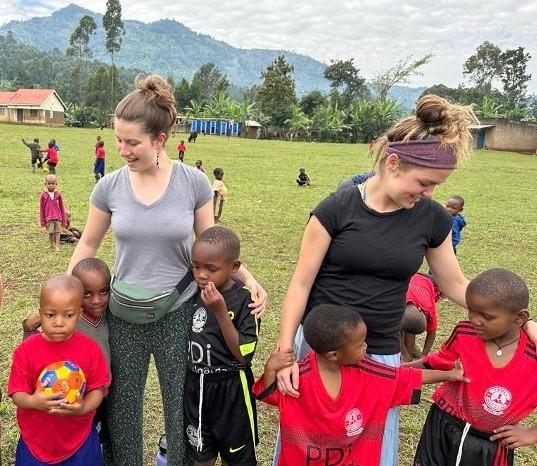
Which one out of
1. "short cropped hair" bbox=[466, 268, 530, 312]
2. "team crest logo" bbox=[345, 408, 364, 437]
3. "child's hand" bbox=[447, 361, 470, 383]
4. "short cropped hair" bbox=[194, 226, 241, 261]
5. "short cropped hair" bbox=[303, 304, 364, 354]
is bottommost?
"team crest logo" bbox=[345, 408, 364, 437]

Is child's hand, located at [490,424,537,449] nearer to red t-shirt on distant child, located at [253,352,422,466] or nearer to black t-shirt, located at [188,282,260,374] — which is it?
red t-shirt on distant child, located at [253,352,422,466]

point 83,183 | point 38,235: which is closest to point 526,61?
point 83,183

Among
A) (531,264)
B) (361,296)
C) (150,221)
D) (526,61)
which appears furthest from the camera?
(526,61)

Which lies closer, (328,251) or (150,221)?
(328,251)

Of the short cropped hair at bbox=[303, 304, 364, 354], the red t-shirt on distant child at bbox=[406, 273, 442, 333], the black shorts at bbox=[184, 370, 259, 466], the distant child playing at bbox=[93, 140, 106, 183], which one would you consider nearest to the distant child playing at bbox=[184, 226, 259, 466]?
the black shorts at bbox=[184, 370, 259, 466]

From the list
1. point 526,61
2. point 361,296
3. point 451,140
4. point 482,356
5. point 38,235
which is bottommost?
point 38,235

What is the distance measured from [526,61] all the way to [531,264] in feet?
196

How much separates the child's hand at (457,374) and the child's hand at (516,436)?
0.80 feet

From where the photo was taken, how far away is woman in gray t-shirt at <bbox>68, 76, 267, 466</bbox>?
2182mm

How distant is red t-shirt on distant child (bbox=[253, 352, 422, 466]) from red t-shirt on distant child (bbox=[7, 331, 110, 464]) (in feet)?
2.35

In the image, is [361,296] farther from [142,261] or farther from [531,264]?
[531,264]

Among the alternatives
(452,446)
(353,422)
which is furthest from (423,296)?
(353,422)

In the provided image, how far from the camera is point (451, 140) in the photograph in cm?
190

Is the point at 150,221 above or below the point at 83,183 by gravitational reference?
above
